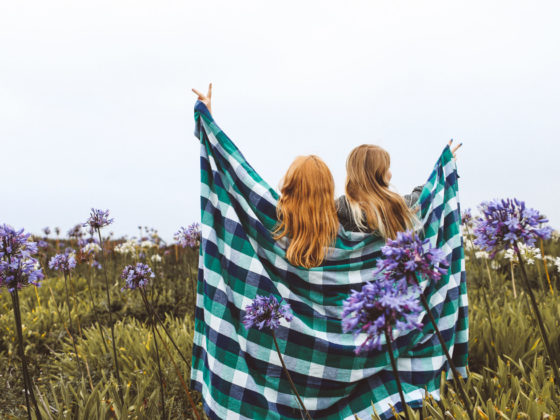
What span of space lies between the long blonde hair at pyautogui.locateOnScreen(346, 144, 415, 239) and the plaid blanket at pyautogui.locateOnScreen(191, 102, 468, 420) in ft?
0.42

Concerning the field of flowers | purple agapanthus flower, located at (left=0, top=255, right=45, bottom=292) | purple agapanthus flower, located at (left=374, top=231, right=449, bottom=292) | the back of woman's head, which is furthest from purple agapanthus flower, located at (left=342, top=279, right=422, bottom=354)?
purple agapanthus flower, located at (left=0, top=255, right=45, bottom=292)

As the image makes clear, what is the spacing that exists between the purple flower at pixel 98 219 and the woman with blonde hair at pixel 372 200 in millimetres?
1971

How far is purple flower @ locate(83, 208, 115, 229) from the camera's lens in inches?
135

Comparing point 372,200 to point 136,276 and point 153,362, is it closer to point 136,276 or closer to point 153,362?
point 136,276

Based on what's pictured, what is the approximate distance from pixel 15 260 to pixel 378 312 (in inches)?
77.2

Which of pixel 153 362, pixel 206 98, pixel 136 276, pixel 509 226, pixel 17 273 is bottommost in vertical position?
pixel 153 362

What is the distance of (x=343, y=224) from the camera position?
10.6ft

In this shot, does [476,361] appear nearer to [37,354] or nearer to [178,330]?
[178,330]

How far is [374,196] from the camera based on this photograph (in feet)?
10.5

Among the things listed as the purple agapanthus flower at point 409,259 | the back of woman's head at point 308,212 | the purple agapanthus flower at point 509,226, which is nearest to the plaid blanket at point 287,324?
the back of woman's head at point 308,212

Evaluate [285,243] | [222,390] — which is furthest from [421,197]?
[222,390]

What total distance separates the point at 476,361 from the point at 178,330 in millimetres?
3105

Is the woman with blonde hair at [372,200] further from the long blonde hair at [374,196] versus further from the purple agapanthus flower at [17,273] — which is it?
the purple agapanthus flower at [17,273]

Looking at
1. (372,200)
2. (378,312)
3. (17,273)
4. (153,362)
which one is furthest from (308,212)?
(153,362)
